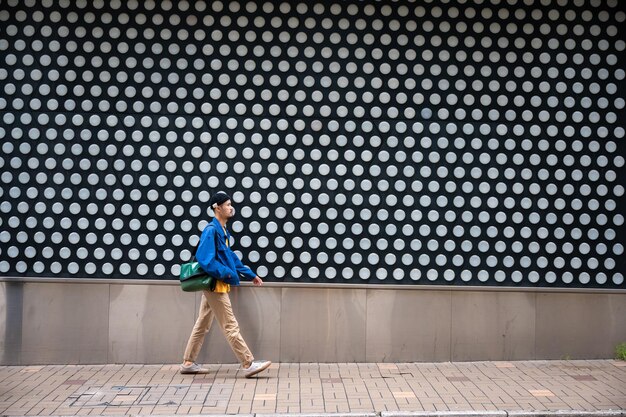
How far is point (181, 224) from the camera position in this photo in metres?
9.56

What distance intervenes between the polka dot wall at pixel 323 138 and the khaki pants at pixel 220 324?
940 mm

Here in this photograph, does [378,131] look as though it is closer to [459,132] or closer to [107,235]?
[459,132]

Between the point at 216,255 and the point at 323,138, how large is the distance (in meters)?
2.03

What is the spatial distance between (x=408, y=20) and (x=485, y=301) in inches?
137

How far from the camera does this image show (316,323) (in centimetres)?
954

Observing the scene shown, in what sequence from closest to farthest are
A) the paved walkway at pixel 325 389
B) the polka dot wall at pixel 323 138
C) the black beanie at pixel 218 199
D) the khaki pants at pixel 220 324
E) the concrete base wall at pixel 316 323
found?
the paved walkway at pixel 325 389 → the khaki pants at pixel 220 324 → the black beanie at pixel 218 199 → the concrete base wall at pixel 316 323 → the polka dot wall at pixel 323 138

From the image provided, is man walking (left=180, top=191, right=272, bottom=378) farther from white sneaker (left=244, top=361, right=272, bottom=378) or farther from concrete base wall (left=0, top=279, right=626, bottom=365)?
concrete base wall (left=0, top=279, right=626, bottom=365)

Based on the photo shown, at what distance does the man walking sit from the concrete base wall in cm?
60

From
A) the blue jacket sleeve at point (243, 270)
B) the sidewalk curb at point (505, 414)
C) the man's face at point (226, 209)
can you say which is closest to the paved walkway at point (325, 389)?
the sidewalk curb at point (505, 414)

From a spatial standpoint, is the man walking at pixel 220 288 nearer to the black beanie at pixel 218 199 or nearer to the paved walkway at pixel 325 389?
the black beanie at pixel 218 199

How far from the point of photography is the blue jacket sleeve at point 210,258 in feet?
27.8

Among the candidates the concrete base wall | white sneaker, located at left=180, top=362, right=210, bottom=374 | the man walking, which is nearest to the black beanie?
the man walking

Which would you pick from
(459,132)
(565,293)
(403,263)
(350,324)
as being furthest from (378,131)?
(565,293)

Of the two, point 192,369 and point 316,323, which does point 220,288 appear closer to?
point 192,369
